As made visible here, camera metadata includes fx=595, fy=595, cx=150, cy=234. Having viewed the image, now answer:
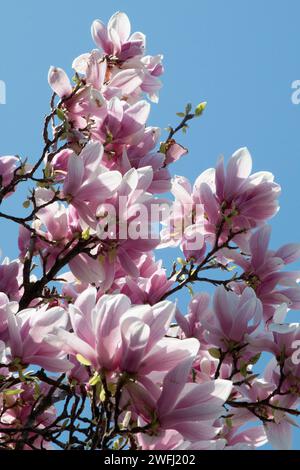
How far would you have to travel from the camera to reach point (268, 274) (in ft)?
5.85

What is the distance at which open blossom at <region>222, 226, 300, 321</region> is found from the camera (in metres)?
1.77

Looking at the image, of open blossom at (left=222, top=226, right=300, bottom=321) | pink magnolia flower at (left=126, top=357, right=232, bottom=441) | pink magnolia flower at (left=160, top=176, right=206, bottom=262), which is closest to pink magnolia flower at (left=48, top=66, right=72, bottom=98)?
pink magnolia flower at (left=160, top=176, right=206, bottom=262)

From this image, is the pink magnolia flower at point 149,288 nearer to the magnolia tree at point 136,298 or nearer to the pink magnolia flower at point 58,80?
the magnolia tree at point 136,298

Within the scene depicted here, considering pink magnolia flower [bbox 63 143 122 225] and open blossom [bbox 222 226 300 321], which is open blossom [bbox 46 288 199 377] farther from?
open blossom [bbox 222 226 300 321]

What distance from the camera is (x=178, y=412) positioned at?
1.06 meters

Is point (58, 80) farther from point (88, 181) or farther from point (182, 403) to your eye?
point (182, 403)

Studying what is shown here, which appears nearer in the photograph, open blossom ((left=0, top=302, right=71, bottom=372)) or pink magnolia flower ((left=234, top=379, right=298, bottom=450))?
open blossom ((left=0, top=302, right=71, bottom=372))

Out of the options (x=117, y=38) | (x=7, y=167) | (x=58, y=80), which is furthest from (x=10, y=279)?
(x=117, y=38)

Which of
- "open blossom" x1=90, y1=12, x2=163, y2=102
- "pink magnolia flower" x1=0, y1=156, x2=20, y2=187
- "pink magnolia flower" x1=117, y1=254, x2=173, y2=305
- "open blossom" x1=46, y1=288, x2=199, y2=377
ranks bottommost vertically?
"open blossom" x1=46, y1=288, x2=199, y2=377

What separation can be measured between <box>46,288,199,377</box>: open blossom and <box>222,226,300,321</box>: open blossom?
75 centimetres

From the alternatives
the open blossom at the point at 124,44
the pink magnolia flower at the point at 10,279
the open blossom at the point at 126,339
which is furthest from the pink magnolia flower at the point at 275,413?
the open blossom at the point at 124,44

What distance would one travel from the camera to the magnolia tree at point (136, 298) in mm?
1078

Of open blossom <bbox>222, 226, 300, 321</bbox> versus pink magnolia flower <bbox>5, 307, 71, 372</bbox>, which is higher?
open blossom <bbox>222, 226, 300, 321</bbox>
